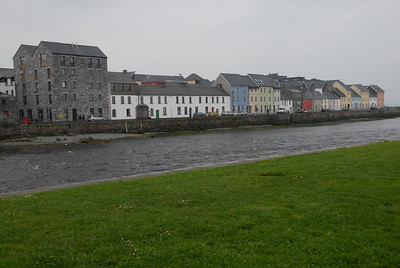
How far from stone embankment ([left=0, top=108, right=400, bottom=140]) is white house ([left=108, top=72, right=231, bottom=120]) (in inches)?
505

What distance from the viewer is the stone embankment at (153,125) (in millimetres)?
56156

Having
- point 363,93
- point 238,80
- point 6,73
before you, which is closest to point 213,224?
point 6,73

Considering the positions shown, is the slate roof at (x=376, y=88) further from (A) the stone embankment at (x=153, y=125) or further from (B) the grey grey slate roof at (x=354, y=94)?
(A) the stone embankment at (x=153, y=125)

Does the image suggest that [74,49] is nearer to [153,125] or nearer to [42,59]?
[42,59]

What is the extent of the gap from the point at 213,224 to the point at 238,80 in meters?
101

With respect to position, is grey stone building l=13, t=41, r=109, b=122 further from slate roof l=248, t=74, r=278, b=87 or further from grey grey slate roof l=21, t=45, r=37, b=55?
slate roof l=248, t=74, r=278, b=87

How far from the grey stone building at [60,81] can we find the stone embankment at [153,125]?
13755 millimetres

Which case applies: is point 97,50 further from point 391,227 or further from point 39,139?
point 391,227

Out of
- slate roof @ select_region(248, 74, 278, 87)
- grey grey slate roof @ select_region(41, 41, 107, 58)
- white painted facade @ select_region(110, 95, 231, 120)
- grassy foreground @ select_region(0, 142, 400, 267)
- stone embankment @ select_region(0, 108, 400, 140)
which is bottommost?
grassy foreground @ select_region(0, 142, 400, 267)

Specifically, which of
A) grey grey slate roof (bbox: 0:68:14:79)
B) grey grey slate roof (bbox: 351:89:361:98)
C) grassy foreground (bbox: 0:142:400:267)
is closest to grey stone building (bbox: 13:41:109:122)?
grey grey slate roof (bbox: 0:68:14:79)

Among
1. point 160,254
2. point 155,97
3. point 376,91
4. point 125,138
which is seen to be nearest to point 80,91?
point 155,97

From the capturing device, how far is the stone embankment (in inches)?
2211

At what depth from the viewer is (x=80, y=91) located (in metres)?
75.9

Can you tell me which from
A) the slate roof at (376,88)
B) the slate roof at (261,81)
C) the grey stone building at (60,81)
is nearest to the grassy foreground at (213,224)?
the grey stone building at (60,81)
